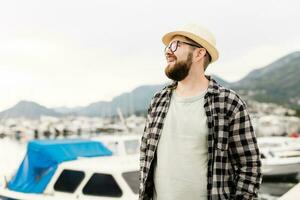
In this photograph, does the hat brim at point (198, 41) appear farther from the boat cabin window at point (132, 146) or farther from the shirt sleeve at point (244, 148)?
the boat cabin window at point (132, 146)

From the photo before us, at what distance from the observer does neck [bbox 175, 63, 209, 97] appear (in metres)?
2.64

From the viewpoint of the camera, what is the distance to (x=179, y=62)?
2.65 metres

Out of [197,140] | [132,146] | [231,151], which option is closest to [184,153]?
[197,140]

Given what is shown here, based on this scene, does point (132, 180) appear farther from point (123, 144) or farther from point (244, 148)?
point (244, 148)

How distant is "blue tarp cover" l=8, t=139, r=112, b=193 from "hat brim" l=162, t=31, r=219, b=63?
6.23m

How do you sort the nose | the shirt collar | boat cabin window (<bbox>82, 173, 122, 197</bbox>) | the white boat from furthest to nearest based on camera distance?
1. the white boat
2. boat cabin window (<bbox>82, 173, 122, 197</bbox>)
3. the nose
4. the shirt collar

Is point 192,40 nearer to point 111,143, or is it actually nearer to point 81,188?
point 81,188

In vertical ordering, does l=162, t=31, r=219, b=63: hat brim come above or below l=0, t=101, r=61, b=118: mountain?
above

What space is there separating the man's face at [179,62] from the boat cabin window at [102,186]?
18.2 ft

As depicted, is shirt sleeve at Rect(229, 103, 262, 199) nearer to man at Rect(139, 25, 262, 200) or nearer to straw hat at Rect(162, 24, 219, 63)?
man at Rect(139, 25, 262, 200)

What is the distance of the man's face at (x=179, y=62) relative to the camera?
8.61 feet

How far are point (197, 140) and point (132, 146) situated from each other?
9995mm

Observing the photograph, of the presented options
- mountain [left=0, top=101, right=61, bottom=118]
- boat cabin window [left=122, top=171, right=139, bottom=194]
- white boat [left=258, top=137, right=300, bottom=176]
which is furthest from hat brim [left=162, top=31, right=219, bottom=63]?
mountain [left=0, top=101, right=61, bottom=118]

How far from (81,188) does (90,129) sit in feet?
321
